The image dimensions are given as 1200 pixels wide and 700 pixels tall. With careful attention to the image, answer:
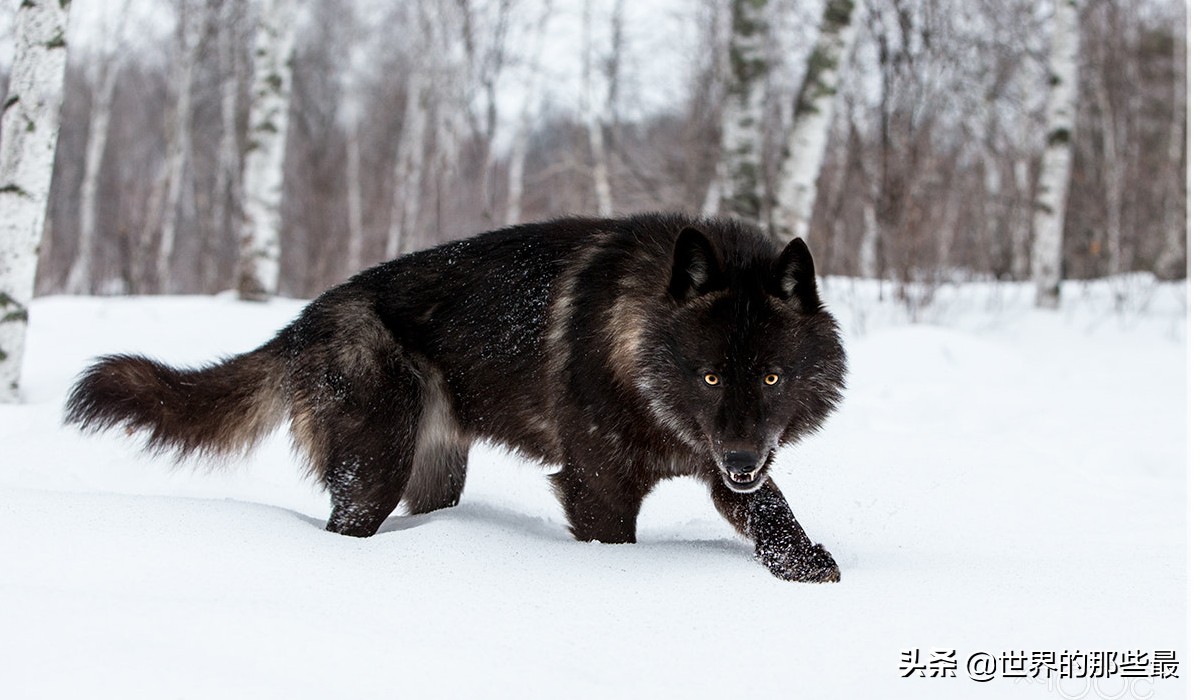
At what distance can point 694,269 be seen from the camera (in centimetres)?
359

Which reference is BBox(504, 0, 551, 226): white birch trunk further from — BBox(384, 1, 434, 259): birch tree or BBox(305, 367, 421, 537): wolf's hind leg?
BBox(305, 367, 421, 537): wolf's hind leg

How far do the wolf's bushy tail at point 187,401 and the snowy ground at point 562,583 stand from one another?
31 centimetres

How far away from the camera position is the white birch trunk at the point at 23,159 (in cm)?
575

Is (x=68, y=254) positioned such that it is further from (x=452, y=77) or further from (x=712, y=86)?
(x=712, y=86)

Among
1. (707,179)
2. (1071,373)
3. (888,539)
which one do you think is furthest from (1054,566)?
(707,179)

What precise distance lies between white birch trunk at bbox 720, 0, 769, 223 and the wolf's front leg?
6.36 m

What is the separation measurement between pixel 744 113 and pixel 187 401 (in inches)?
280

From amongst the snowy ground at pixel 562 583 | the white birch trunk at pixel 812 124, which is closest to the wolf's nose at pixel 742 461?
the snowy ground at pixel 562 583

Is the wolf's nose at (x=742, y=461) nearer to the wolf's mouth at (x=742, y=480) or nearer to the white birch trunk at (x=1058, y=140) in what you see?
the wolf's mouth at (x=742, y=480)

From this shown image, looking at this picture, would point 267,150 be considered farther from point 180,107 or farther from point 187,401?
point 180,107

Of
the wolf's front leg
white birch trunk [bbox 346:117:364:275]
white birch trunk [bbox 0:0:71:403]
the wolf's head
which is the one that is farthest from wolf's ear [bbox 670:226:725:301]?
white birch trunk [bbox 346:117:364:275]

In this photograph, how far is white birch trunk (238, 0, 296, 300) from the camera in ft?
37.3

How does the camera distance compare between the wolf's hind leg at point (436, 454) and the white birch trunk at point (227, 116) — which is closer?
the wolf's hind leg at point (436, 454)

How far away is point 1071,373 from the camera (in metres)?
8.77
